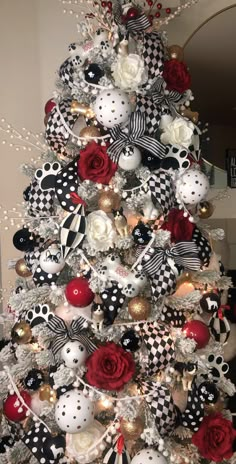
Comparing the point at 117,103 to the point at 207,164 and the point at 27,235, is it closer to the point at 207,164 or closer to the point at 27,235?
the point at 27,235

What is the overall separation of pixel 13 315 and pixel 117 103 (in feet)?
2.26

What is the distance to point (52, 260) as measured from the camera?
4.67ft

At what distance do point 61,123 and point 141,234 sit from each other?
369 mm

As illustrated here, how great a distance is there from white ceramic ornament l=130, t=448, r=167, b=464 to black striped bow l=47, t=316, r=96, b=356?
0.88ft

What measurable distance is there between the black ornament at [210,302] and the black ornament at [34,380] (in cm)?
45

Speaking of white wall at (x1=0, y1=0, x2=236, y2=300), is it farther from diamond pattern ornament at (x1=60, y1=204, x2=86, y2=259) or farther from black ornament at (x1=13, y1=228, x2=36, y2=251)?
diamond pattern ornament at (x1=60, y1=204, x2=86, y2=259)

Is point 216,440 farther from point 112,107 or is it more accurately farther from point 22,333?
point 112,107

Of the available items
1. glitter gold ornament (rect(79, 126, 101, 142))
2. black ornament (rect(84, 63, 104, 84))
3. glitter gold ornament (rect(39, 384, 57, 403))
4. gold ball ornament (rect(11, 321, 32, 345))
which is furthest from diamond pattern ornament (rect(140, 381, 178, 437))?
black ornament (rect(84, 63, 104, 84))

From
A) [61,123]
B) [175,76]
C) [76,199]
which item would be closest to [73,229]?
[76,199]

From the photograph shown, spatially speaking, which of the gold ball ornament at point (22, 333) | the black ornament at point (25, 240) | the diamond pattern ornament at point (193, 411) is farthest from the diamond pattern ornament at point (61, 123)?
the diamond pattern ornament at point (193, 411)

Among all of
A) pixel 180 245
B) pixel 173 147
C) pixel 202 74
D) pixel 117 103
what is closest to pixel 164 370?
pixel 180 245

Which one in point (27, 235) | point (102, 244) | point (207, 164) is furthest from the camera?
point (207, 164)

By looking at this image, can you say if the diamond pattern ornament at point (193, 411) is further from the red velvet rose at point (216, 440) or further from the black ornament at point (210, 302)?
the black ornament at point (210, 302)

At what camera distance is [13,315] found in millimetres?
1660
